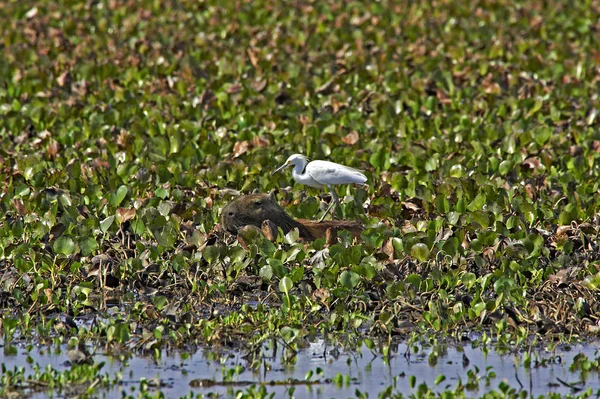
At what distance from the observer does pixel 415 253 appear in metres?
7.62

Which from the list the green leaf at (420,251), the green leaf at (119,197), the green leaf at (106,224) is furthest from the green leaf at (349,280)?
the green leaf at (119,197)

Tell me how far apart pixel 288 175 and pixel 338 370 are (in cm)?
401

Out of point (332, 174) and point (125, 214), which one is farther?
point (332, 174)

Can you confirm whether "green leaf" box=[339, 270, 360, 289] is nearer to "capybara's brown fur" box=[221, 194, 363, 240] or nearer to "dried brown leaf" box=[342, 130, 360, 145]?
"capybara's brown fur" box=[221, 194, 363, 240]

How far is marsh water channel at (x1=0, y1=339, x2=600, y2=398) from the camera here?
568 centimetres

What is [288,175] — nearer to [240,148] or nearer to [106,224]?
[240,148]

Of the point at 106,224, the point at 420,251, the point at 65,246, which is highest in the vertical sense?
the point at 106,224

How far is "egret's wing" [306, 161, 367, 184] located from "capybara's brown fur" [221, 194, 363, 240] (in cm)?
47

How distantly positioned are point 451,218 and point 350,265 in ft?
4.00

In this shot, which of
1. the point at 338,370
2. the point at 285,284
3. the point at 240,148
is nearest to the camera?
the point at 338,370

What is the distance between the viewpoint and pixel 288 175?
32.4 ft

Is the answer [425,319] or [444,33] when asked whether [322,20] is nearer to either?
[444,33]

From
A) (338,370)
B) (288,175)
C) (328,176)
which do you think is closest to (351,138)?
(288,175)

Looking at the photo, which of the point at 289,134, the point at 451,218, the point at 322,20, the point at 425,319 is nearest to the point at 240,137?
the point at 289,134
